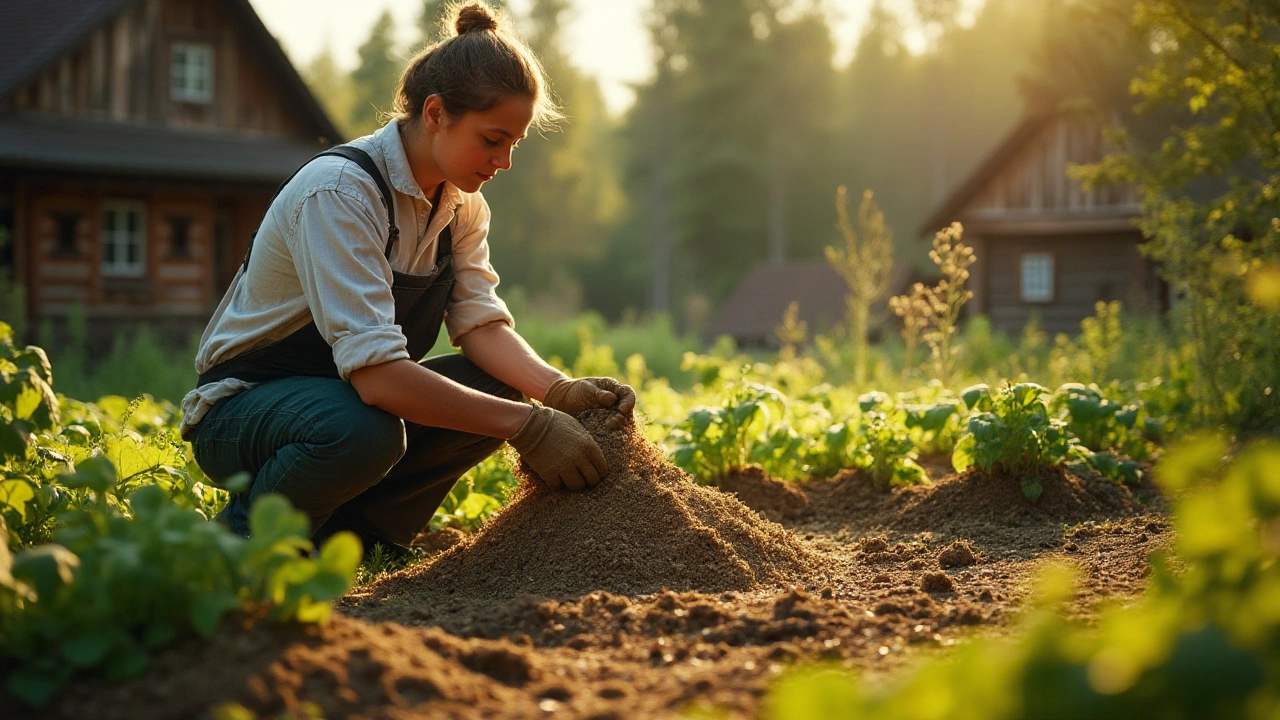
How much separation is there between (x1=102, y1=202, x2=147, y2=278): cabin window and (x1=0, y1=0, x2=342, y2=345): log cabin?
0.02 m

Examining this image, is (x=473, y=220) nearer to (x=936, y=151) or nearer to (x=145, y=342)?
(x=145, y=342)

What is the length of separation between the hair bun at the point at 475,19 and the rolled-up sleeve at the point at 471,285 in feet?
1.75

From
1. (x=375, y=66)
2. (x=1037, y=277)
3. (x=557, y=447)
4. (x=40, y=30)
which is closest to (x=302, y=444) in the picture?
(x=557, y=447)

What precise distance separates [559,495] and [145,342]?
9.74 meters

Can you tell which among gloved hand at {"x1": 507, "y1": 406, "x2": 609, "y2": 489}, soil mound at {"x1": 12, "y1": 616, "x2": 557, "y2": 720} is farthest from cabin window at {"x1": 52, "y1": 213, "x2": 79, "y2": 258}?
soil mound at {"x1": 12, "y1": 616, "x2": 557, "y2": 720}

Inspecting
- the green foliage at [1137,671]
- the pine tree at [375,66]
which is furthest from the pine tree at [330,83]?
the green foliage at [1137,671]

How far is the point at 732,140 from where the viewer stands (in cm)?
3388

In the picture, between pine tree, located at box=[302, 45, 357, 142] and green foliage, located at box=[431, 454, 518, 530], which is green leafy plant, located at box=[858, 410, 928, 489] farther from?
pine tree, located at box=[302, 45, 357, 142]

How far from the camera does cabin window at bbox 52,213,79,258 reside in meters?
14.2

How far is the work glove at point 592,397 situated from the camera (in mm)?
3307

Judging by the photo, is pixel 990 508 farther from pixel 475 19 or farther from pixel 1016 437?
pixel 475 19

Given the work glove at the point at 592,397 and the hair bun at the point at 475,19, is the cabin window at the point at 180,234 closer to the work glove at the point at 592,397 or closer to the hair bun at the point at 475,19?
the hair bun at the point at 475,19

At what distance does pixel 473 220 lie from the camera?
3.69 metres

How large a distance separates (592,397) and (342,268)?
0.84 metres
